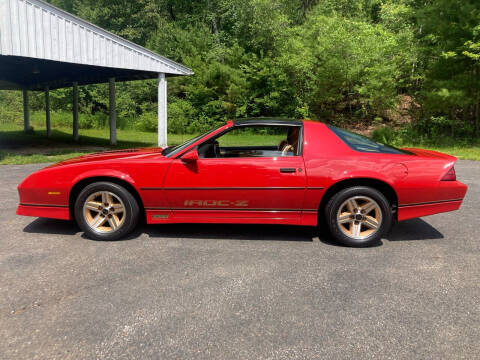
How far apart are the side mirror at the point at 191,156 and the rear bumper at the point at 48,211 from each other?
4.94 ft

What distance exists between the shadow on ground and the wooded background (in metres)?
13.7

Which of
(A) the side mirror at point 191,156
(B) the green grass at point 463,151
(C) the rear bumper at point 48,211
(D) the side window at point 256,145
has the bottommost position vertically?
(C) the rear bumper at point 48,211

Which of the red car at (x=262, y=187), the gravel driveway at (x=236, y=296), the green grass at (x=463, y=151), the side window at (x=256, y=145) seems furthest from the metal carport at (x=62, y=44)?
the green grass at (x=463, y=151)

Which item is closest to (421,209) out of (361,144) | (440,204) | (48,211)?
(440,204)

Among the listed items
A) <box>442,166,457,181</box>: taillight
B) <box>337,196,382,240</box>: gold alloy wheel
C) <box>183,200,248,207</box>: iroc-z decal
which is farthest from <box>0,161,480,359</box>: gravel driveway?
<box>442,166,457,181</box>: taillight

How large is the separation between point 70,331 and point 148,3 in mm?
43812

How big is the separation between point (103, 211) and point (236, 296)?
2097 mm

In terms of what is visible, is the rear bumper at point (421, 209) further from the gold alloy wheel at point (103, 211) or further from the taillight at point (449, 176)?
the gold alloy wheel at point (103, 211)

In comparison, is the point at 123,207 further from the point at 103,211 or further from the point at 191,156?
the point at 191,156

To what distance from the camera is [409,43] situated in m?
19.7

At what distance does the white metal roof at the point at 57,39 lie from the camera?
10.5 meters

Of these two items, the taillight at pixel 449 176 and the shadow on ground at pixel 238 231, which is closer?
the taillight at pixel 449 176

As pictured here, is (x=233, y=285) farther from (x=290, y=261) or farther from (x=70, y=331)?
(x=70, y=331)

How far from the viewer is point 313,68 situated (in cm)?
2606
